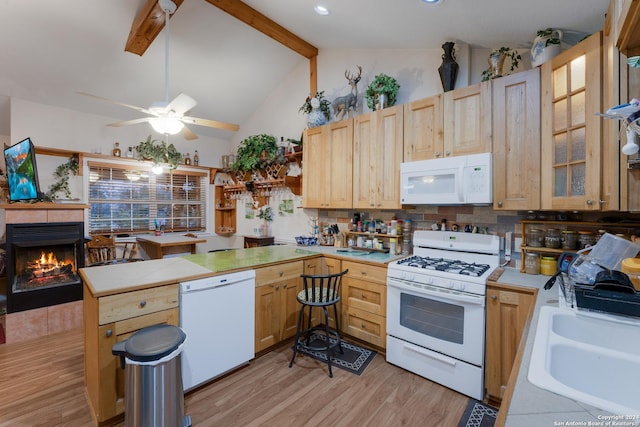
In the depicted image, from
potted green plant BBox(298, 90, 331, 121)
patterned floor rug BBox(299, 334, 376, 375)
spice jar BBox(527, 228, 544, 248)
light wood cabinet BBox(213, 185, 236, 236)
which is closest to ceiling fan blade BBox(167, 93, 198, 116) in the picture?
potted green plant BBox(298, 90, 331, 121)

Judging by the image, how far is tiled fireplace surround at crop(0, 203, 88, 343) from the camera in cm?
296

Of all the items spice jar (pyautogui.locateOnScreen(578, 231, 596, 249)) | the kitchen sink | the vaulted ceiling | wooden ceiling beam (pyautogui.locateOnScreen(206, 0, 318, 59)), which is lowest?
the kitchen sink

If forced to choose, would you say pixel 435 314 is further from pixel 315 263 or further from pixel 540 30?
pixel 540 30

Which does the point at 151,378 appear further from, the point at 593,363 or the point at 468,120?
the point at 468,120

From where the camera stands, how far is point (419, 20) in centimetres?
248

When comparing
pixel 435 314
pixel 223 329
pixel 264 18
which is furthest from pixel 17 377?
pixel 264 18

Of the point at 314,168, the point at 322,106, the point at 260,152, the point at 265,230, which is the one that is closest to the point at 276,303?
the point at 314,168

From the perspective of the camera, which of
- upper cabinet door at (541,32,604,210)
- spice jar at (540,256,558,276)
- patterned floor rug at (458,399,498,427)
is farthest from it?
spice jar at (540,256,558,276)

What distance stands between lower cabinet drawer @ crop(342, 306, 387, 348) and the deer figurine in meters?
2.31

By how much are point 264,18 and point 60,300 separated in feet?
12.8

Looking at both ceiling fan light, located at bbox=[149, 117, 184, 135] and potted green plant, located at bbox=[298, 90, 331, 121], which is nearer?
ceiling fan light, located at bbox=[149, 117, 184, 135]

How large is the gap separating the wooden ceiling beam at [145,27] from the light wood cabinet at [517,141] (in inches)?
117

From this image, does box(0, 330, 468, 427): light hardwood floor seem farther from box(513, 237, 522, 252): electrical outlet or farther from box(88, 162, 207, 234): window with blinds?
box(88, 162, 207, 234): window with blinds

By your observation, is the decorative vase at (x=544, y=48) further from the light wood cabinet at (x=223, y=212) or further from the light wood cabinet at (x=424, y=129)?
the light wood cabinet at (x=223, y=212)
